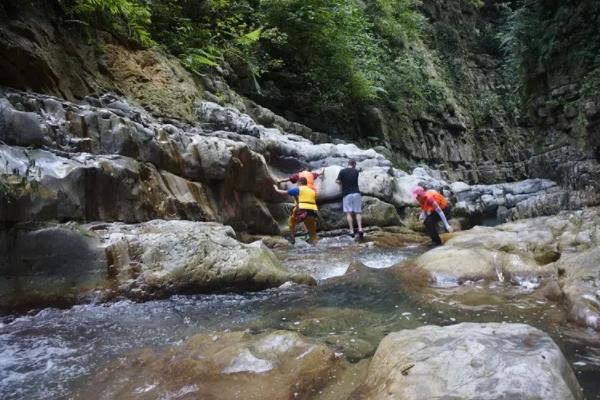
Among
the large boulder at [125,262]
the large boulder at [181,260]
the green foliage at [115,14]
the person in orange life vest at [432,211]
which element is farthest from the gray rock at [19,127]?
the person in orange life vest at [432,211]

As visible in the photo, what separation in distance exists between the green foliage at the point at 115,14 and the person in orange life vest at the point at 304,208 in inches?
200

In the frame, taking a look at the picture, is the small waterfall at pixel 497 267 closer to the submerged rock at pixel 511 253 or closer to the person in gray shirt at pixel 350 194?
the submerged rock at pixel 511 253

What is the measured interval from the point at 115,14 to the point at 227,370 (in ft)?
32.2

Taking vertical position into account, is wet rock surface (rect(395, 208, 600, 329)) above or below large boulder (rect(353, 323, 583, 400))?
below

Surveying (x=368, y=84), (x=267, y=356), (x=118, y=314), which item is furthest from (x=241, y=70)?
(x=267, y=356)

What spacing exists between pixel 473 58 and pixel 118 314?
35.3 meters

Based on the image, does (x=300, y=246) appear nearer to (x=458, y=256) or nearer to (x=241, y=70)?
(x=458, y=256)

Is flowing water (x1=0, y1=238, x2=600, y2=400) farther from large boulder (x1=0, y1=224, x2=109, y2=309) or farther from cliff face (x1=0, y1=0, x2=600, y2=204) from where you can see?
cliff face (x1=0, y1=0, x2=600, y2=204)

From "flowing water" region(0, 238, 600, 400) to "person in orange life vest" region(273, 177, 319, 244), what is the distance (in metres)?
3.52

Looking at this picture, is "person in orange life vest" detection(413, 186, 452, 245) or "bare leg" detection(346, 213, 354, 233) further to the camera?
"bare leg" detection(346, 213, 354, 233)

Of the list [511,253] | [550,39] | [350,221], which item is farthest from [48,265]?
[550,39]

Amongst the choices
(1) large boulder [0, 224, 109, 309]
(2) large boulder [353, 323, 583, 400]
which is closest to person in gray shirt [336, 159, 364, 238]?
(1) large boulder [0, 224, 109, 309]

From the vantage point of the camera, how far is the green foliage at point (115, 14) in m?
9.09

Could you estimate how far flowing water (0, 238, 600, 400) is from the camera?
3.59 meters
